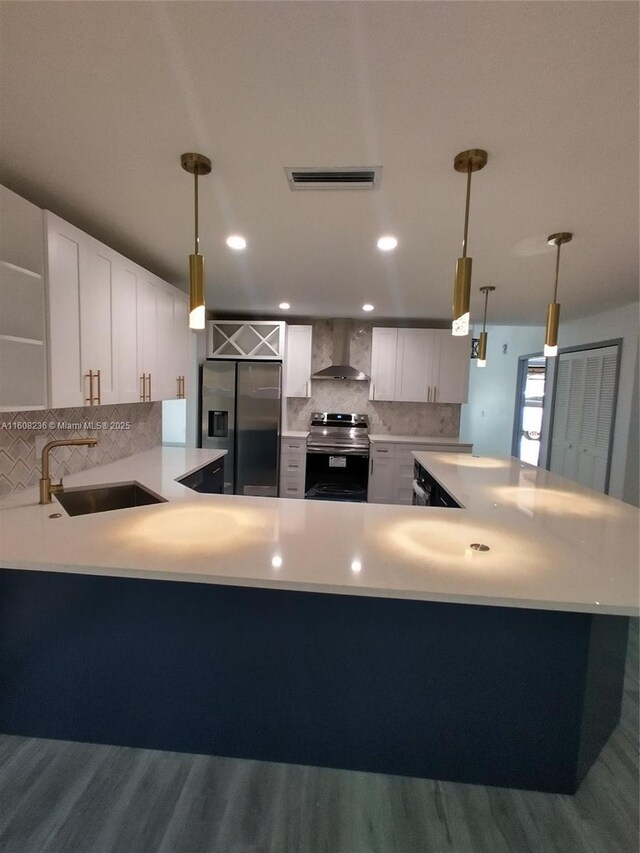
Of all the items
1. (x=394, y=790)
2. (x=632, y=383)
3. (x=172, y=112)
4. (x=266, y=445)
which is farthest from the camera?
(x=266, y=445)

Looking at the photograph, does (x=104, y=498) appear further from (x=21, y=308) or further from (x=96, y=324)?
(x=21, y=308)

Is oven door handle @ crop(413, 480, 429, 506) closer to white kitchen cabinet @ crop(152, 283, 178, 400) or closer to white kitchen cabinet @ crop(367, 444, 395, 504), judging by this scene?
white kitchen cabinet @ crop(367, 444, 395, 504)

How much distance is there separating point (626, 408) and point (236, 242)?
3.87 meters

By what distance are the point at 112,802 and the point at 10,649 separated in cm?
69

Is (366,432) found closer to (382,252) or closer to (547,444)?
(547,444)

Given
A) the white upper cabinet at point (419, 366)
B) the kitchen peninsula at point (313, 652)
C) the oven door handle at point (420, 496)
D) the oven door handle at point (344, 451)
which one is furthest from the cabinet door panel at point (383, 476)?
the kitchen peninsula at point (313, 652)

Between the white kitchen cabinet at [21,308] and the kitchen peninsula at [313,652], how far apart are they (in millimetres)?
576

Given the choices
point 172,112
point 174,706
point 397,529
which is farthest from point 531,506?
point 172,112

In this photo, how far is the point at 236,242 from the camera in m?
2.37

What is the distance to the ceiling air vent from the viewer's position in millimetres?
1555

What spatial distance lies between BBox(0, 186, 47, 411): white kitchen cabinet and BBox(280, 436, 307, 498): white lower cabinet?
312 centimetres

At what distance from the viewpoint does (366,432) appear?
500cm

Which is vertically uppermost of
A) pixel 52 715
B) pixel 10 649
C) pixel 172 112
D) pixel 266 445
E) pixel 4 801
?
pixel 172 112

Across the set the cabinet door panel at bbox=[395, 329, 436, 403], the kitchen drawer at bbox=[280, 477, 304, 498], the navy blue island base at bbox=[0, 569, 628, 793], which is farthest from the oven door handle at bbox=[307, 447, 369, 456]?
the navy blue island base at bbox=[0, 569, 628, 793]
